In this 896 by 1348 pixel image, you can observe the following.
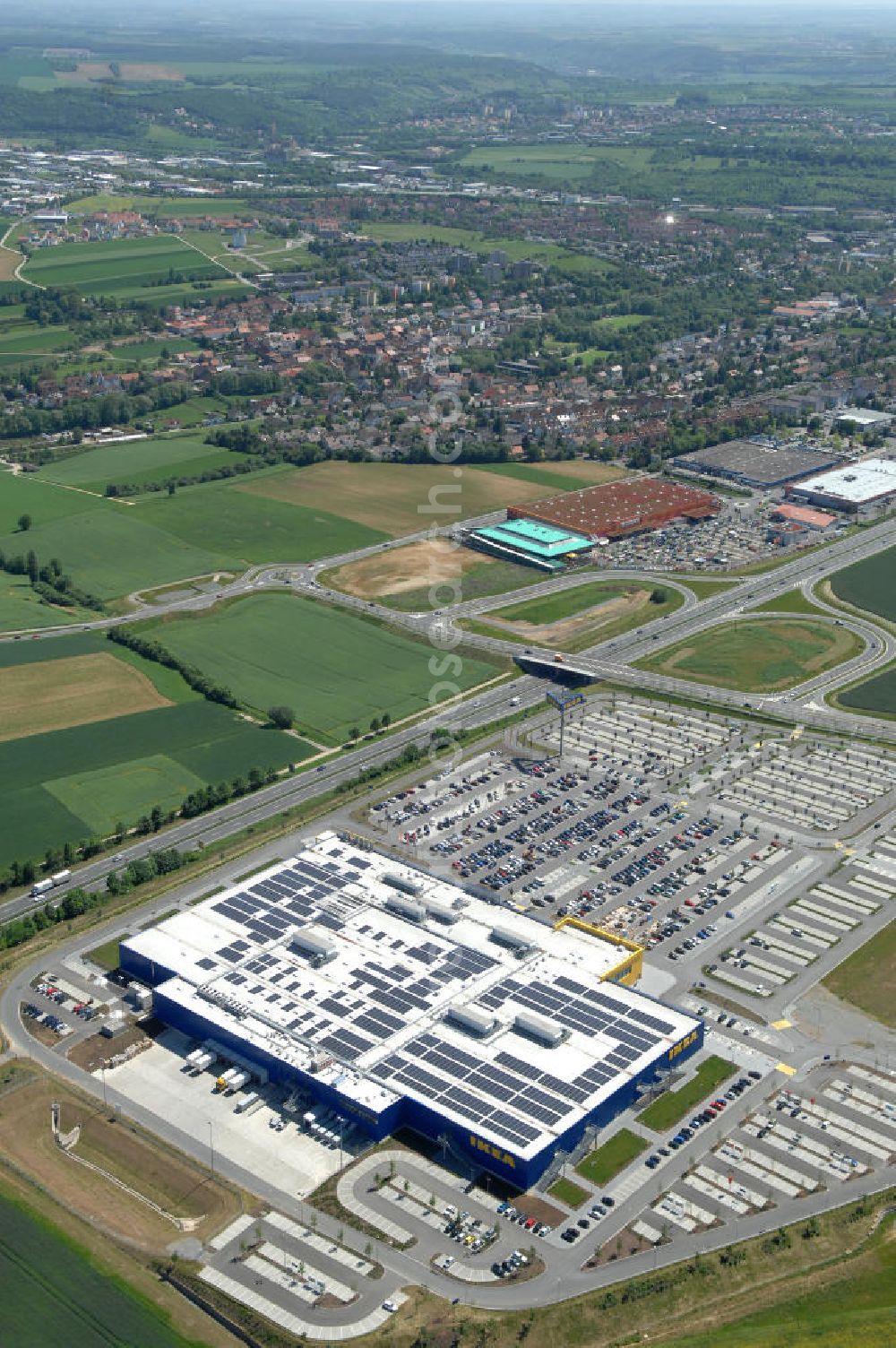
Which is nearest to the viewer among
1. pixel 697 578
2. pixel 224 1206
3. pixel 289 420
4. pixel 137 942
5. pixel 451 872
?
pixel 224 1206

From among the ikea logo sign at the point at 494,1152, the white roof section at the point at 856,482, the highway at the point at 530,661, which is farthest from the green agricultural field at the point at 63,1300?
the white roof section at the point at 856,482

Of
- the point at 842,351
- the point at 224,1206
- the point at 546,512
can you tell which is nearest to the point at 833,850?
the point at 224,1206

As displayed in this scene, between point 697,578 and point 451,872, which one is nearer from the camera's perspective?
point 451,872

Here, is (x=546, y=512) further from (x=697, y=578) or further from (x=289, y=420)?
(x=289, y=420)

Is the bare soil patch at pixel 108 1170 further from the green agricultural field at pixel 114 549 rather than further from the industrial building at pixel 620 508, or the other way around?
the industrial building at pixel 620 508

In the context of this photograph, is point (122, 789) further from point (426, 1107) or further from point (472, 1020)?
point (426, 1107)

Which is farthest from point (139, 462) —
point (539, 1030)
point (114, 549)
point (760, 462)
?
point (539, 1030)

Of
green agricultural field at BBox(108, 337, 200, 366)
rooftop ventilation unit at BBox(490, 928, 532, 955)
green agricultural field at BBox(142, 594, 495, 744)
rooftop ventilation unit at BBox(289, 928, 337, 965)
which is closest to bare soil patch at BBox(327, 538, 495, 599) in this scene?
green agricultural field at BBox(142, 594, 495, 744)
